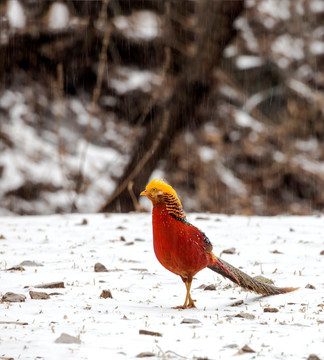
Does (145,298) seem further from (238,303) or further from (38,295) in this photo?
(38,295)

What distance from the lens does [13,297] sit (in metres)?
4.58

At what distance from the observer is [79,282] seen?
5375mm

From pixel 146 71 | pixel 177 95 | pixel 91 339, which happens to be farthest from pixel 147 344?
pixel 146 71

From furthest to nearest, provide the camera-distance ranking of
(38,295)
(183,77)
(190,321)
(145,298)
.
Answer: (183,77) → (145,298) → (38,295) → (190,321)

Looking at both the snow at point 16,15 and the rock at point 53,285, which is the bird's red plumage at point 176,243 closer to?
the rock at point 53,285

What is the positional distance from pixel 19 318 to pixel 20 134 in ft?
33.4

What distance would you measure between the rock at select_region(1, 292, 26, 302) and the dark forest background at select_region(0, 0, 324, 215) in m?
6.83

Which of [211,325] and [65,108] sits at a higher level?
[211,325]

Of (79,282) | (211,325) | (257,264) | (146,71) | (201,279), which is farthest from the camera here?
(146,71)

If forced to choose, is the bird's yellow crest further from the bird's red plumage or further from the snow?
the snow

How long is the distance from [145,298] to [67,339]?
5.22 feet

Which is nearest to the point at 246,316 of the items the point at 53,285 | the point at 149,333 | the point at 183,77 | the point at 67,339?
the point at 149,333

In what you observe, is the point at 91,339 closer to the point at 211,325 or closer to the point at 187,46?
the point at 211,325

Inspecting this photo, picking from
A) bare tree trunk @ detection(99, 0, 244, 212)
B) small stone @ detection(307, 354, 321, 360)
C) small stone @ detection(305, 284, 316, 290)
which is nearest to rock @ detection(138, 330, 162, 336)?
small stone @ detection(307, 354, 321, 360)
